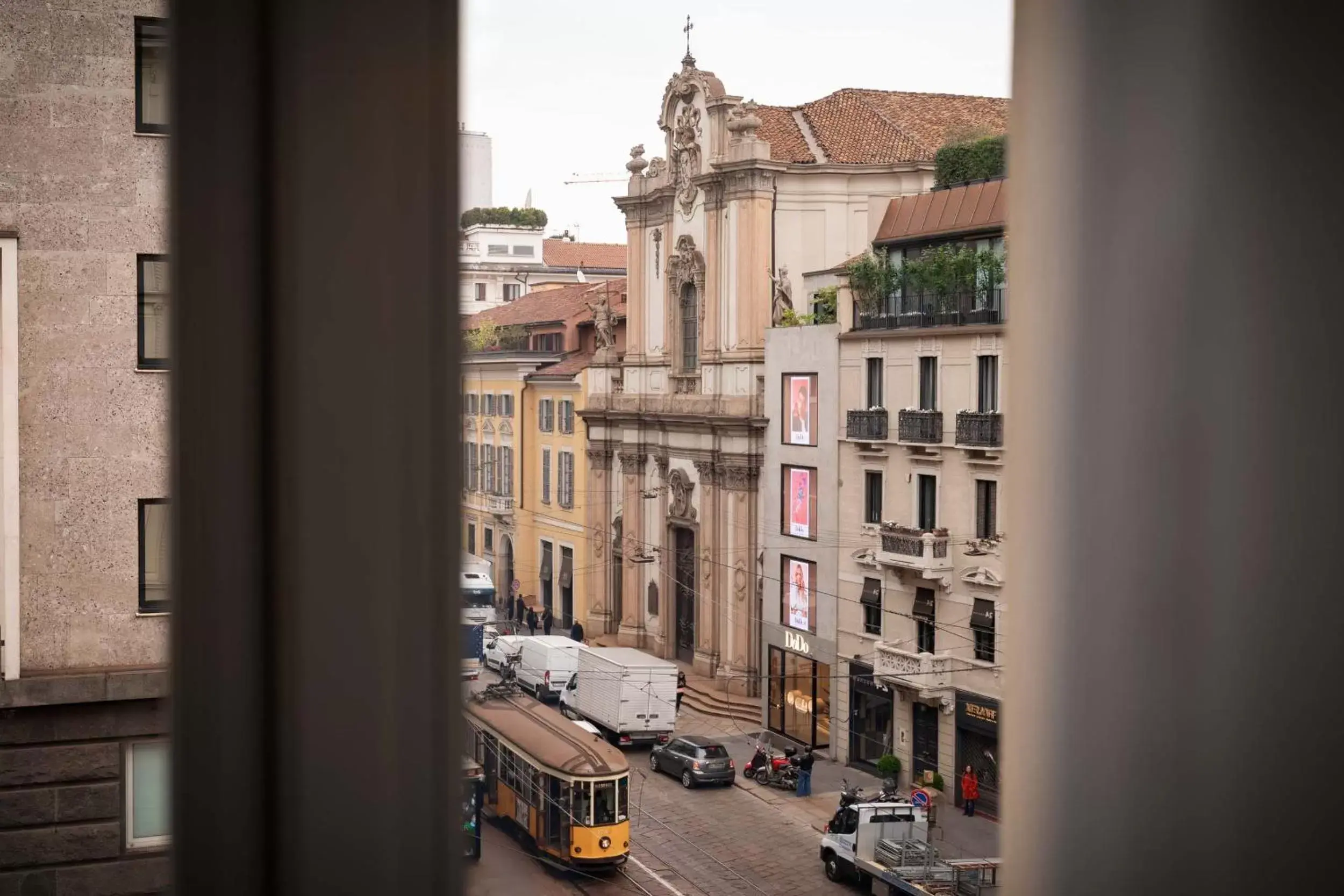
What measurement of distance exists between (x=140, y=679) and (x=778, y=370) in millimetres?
11370

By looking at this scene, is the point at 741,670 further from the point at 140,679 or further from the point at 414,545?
the point at 414,545

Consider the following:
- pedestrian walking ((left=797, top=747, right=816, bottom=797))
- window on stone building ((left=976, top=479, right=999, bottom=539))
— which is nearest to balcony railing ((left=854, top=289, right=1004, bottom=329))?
window on stone building ((left=976, top=479, right=999, bottom=539))

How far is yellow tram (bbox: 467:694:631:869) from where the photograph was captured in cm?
81

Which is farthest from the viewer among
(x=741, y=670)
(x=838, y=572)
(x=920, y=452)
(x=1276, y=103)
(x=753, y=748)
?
(x=741, y=670)

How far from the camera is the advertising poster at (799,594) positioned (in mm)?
13398

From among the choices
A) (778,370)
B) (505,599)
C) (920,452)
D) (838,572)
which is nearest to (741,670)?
(838,572)

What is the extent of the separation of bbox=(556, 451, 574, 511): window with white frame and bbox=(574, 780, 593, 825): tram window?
7.13 metres

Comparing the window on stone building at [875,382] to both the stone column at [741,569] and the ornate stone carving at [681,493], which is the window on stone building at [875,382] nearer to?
the stone column at [741,569]

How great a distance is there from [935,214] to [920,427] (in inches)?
66.9

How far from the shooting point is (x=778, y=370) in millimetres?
15086

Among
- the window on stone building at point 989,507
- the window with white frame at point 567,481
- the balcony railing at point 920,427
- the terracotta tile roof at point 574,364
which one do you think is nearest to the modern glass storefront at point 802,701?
the balcony railing at point 920,427

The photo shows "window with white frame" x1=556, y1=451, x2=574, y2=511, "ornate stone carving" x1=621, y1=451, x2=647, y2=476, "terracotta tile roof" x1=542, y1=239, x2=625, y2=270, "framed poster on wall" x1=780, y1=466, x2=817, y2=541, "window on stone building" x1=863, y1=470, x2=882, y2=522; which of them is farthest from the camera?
"ornate stone carving" x1=621, y1=451, x2=647, y2=476

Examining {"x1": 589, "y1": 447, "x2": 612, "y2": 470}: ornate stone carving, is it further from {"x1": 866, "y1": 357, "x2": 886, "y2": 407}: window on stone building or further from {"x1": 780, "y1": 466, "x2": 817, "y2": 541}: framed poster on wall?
{"x1": 866, "y1": 357, "x2": 886, "y2": 407}: window on stone building

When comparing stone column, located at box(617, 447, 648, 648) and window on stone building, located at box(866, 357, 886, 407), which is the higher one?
window on stone building, located at box(866, 357, 886, 407)
